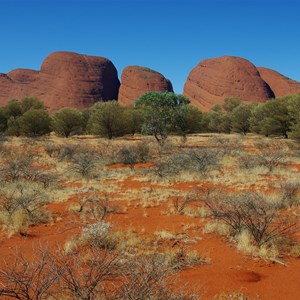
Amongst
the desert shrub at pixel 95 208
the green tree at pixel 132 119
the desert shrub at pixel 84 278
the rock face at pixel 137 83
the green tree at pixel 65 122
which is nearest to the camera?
the desert shrub at pixel 84 278

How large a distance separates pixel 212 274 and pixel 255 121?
130ft

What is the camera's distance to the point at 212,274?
479 centimetres

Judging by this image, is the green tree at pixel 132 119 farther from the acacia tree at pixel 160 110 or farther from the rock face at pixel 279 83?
the rock face at pixel 279 83

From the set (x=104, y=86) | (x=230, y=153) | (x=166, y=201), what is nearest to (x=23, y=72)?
(x=104, y=86)

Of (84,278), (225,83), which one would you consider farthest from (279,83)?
(84,278)

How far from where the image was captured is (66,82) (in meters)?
94.9

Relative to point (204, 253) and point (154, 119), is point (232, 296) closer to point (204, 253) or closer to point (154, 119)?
point (204, 253)

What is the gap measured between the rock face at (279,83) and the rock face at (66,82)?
174ft

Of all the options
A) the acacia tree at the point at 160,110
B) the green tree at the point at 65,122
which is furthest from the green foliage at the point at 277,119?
the green tree at the point at 65,122

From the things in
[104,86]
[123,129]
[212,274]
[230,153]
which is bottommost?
[212,274]

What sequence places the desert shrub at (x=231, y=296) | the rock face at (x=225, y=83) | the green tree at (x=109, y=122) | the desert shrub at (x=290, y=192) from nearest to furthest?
1. the desert shrub at (x=231, y=296)
2. the desert shrub at (x=290, y=192)
3. the green tree at (x=109, y=122)
4. the rock face at (x=225, y=83)

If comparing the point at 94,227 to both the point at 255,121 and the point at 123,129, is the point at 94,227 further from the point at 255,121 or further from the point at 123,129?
the point at 255,121

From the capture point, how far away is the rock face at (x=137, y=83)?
320ft

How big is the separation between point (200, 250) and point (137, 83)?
95.7m
